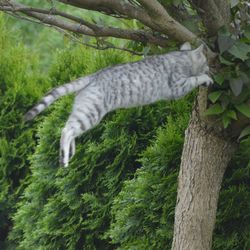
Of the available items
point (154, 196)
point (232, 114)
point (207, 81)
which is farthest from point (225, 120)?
point (154, 196)

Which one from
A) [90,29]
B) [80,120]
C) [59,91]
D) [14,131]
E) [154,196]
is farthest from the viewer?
[14,131]

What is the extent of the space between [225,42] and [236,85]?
164 mm

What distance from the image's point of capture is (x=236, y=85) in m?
2.64

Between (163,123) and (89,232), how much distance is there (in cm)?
85

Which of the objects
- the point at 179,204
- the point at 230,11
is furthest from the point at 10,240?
the point at 230,11

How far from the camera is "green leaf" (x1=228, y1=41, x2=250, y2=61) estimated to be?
2.61 meters

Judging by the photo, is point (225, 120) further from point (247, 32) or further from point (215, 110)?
point (247, 32)

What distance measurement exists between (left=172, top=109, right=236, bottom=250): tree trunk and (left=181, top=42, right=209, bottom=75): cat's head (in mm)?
230

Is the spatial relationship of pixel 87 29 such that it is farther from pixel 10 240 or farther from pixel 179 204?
Answer: pixel 10 240

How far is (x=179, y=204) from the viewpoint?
3.12 m

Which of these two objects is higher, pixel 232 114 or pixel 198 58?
pixel 198 58

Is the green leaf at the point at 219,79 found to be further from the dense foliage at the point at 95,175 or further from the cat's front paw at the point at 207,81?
the dense foliage at the point at 95,175

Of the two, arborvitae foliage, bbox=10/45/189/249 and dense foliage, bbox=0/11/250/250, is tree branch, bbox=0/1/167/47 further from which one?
arborvitae foliage, bbox=10/45/189/249

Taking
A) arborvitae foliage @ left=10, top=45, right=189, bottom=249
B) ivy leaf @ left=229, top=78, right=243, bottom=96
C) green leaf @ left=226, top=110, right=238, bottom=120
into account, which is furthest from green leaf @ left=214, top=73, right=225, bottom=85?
arborvitae foliage @ left=10, top=45, right=189, bottom=249
